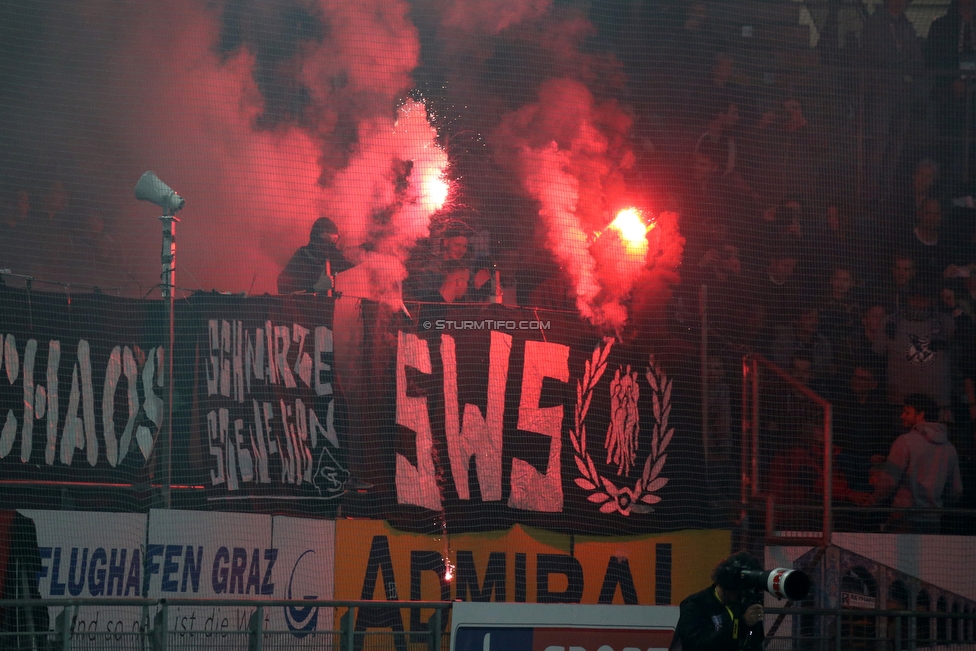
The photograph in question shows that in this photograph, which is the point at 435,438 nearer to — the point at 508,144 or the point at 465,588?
the point at 465,588

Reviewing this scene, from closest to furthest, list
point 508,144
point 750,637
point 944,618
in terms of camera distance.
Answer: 1. point 750,637
2. point 944,618
3. point 508,144

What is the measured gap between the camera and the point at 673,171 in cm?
882

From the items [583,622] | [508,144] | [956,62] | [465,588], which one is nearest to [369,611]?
[465,588]

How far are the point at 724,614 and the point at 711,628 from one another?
0.24ft

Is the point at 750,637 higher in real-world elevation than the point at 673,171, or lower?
lower

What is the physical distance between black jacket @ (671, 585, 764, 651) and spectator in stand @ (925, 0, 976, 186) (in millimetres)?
6266

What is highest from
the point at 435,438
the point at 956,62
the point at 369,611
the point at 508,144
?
the point at 956,62

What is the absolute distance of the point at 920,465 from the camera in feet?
27.2

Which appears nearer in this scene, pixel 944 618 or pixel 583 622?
pixel 583 622

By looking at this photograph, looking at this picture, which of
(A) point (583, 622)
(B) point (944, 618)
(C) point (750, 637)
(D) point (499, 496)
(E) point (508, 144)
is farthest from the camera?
(E) point (508, 144)

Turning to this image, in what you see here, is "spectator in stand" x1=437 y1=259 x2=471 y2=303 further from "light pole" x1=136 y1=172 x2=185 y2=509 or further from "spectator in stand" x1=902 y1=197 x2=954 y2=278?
"spectator in stand" x1=902 y1=197 x2=954 y2=278

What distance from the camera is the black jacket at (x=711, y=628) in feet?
12.7

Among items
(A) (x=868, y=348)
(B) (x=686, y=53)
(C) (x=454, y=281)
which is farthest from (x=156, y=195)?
(A) (x=868, y=348)

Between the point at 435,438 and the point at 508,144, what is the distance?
7.91ft
